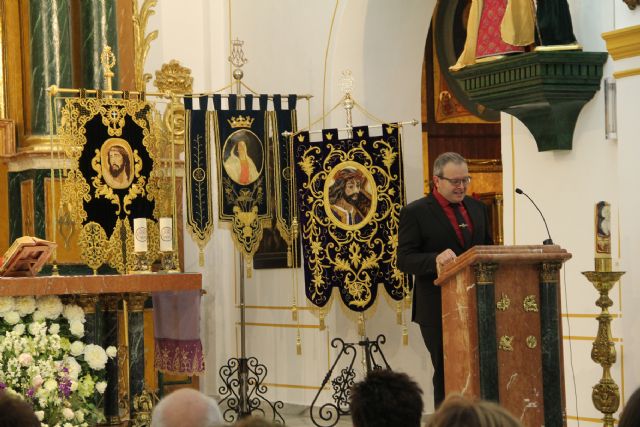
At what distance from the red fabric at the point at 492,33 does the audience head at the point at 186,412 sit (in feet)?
15.2

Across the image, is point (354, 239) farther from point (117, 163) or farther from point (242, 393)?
point (117, 163)

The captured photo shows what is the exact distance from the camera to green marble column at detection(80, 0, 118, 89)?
1099 cm

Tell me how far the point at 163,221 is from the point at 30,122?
A: 8.26 ft

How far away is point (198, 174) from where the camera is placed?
9789 mm

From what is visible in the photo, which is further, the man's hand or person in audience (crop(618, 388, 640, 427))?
the man's hand

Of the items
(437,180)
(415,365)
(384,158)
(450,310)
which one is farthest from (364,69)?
(450,310)

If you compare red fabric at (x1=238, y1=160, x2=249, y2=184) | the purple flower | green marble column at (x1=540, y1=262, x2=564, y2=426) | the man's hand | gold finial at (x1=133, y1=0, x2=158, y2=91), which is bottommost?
the purple flower

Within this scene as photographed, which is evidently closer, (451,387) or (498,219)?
(451,387)

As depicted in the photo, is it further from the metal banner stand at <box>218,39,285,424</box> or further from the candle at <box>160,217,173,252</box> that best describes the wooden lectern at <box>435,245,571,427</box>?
the metal banner stand at <box>218,39,285,424</box>

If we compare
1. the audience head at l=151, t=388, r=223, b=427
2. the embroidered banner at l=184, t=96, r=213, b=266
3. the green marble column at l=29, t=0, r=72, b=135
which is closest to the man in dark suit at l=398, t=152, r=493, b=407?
the embroidered banner at l=184, t=96, r=213, b=266

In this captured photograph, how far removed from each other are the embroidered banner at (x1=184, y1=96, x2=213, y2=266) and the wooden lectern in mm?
4013

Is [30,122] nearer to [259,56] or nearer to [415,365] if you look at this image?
[259,56]

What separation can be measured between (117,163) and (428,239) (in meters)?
3.43

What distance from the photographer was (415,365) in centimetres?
1024
